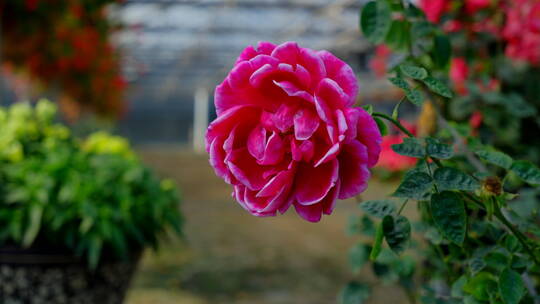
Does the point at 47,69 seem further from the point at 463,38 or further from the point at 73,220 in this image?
the point at 463,38

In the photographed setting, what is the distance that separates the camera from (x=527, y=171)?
2.14ft

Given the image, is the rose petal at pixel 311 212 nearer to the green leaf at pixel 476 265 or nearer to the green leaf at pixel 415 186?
the green leaf at pixel 415 186

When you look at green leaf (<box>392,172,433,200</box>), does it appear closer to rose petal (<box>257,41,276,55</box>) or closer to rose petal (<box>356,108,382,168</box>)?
rose petal (<box>356,108,382,168</box>)

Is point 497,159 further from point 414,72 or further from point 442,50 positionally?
point 442,50

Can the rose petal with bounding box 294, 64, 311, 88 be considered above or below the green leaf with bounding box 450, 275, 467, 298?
above

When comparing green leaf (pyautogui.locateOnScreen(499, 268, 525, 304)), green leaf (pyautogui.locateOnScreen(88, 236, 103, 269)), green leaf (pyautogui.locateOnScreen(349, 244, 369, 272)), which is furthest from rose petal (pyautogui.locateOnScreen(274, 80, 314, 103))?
green leaf (pyautogui.locateOnScreen(88, 236, 103, 269))

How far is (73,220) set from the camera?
4.80ft

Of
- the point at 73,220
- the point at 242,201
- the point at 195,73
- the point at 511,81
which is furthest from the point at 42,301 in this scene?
the point at 195,73

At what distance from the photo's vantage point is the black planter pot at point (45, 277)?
1.38 meters

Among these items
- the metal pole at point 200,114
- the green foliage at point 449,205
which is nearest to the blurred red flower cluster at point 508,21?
the green foliage at point 449,205

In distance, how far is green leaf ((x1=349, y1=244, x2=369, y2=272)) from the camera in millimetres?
1053

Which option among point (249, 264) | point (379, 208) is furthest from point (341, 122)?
point (249, 264)

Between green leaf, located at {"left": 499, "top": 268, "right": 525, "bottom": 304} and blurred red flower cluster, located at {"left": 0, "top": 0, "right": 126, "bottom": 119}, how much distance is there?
11.3ft

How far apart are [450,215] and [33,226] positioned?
117 cm
